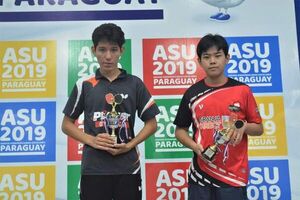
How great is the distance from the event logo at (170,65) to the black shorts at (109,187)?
29.8 inches

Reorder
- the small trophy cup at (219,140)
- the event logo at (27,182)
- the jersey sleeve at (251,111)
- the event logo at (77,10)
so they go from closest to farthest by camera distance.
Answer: the small trophy cup at (219,140), the jersey sleeve at (251,111), the event logo at (27,182), the event logo at (77,10)

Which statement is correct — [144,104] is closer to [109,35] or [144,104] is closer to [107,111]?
[107,111]

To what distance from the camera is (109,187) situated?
1.54m

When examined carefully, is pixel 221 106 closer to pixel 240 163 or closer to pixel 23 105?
pixel 240 163

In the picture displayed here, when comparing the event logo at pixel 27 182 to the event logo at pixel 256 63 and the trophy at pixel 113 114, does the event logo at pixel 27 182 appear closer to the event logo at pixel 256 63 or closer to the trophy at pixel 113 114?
the trophy at pixel 113 114

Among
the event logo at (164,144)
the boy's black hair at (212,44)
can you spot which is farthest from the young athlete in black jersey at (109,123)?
the event logo at (164,144)

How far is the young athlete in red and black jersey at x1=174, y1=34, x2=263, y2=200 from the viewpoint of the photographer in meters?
1.53

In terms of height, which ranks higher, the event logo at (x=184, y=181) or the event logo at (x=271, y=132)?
the event logo at (x=271, y=132)

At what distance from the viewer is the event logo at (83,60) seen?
7.22 ft

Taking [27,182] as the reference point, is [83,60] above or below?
above

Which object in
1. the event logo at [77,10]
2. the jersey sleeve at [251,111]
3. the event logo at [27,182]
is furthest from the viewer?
the event logo at [77,10]

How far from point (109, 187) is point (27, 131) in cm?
83

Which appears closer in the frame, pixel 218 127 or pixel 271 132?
pixel 218 127

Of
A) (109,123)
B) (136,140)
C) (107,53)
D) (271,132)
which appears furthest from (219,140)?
(271,132)
